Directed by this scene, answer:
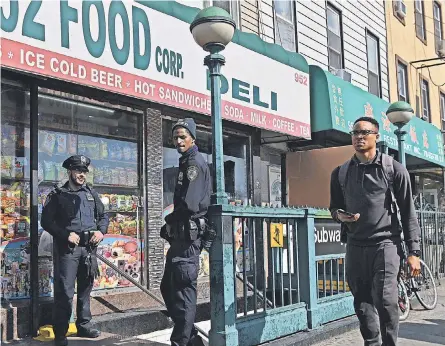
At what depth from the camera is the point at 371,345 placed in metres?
4.06

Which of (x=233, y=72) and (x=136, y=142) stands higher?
(x=233, y=72)

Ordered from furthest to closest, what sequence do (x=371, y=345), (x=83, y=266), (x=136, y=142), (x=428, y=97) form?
1. (x=428, y=97)
2. (x=136, y=142)
3. (x=83, y=266)
4. (x=371, y=345)

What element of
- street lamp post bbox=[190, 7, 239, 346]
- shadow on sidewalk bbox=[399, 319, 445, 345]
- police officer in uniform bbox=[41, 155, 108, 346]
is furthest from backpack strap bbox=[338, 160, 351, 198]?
shadow on sidewalk bbox=[399, 319, 445, 345]

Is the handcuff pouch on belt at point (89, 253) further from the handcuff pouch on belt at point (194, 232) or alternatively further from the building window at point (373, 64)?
the building window at point (373, 64)

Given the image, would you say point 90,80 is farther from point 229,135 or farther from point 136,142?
point 229,135

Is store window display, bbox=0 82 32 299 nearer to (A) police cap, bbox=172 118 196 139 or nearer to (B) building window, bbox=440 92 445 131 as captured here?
(A) police cap, bbox=172 118 196 139

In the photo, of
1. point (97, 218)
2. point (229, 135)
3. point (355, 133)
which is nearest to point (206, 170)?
point (355, 133)

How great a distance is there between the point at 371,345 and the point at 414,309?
4.40 meters

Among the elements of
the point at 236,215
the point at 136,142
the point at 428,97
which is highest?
the point at 428,97

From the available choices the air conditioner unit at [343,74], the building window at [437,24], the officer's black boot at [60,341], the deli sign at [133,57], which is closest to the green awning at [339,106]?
the deli sign at [133,57]

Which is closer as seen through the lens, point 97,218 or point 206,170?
point 206,170

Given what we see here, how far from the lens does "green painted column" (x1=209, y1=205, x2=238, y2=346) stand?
186 inches

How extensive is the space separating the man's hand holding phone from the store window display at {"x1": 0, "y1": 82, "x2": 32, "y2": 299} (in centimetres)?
351

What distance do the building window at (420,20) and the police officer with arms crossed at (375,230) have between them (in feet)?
46.8
